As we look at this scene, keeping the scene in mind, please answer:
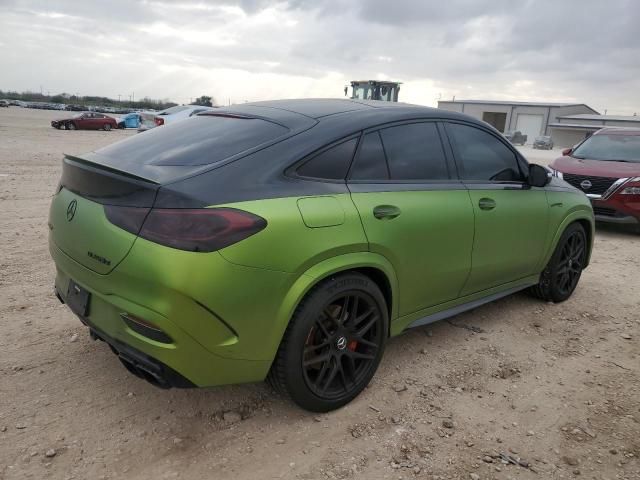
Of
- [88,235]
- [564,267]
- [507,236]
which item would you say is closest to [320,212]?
[88,235]

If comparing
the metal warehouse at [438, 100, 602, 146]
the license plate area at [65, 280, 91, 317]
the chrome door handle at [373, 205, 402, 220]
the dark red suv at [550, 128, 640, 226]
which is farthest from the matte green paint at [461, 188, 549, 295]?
the metal warehouse at [438, 100, 602, 146]

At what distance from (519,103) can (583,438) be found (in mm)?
69925

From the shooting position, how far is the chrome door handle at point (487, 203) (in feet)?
12.0

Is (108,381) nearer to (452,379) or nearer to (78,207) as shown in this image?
(78,207)

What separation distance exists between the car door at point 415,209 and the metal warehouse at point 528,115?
203 feet

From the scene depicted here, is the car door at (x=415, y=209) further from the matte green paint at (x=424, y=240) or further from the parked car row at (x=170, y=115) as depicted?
the parked car row at (x=170, y=115)

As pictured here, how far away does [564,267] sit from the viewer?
484cm

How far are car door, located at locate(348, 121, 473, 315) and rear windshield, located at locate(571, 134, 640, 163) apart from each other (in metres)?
6.50

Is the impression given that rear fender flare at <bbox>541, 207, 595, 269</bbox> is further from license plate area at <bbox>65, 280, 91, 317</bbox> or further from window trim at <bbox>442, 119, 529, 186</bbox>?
license plate area at <bbox>65, 280, 91, 317</bbox>

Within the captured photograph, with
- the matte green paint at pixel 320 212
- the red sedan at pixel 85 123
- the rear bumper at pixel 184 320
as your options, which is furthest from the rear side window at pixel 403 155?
the red sedan at pixel 85 123

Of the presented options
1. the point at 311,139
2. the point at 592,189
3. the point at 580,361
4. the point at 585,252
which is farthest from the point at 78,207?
the point at 592,189

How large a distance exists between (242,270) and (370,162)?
113 cm

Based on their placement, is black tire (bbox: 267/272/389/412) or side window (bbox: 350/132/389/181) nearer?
black tire (bbox: 267/272/389/412)

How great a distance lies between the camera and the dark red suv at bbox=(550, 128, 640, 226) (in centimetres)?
778
